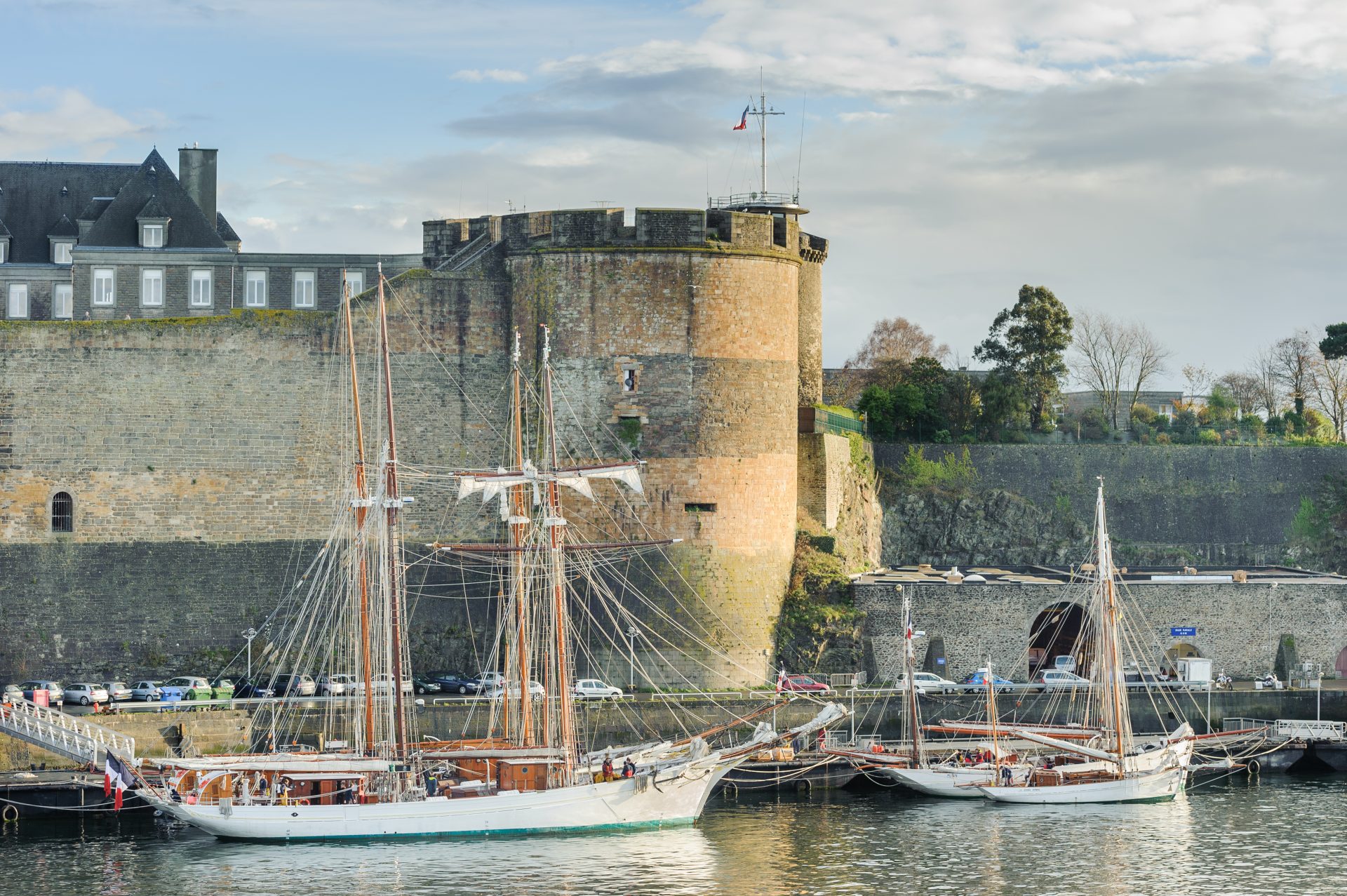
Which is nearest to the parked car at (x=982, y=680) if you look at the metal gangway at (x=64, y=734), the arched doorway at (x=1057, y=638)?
the arched doorway at (x=1057, y=638)

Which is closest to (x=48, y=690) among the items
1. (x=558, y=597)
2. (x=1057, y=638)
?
(x=558, y=597)

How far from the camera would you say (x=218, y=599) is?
48.1m

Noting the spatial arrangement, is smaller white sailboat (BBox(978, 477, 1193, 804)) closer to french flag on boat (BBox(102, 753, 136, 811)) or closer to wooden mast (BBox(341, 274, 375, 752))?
wooden mast (BBox(341, 274, 375, 752))

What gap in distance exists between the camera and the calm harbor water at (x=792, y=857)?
35.0 metres

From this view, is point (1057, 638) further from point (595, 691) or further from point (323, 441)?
point (323, 441)

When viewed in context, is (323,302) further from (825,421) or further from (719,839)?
(719,839)

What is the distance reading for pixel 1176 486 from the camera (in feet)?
205

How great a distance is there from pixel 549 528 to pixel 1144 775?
43.8ft

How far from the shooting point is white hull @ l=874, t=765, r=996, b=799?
44.4m

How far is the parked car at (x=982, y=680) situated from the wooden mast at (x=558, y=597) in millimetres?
9611

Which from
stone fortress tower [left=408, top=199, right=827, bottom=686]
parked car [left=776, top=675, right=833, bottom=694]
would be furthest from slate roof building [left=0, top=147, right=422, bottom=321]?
parked car [left=776, top=675, right=833, bottom=694]

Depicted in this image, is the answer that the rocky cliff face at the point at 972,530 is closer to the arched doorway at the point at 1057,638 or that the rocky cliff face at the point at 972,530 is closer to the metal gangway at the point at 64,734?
the arched doorway at the point at 1057,638

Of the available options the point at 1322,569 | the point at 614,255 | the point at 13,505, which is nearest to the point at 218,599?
the point at 13,505

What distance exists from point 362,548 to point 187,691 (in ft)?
19.2
